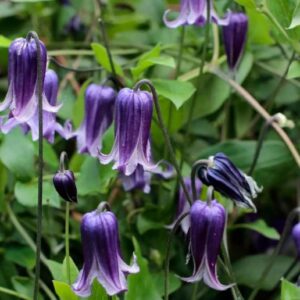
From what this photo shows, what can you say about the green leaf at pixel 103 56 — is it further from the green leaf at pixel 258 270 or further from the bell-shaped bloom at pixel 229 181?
the green leaf at pixel 258 270

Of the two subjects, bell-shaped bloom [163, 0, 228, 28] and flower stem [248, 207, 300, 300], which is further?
bell-shaped bloom [163, 0, 228, 28]

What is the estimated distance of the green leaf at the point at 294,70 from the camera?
1.30m

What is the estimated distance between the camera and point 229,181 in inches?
46.3

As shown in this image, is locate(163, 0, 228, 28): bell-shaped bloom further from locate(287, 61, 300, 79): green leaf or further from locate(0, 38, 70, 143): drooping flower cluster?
locate(0, 38, 70, 143): drooping flower cluster

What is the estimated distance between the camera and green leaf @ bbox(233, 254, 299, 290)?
60.6 inches

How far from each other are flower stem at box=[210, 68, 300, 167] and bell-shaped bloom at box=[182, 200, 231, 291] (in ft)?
0.81

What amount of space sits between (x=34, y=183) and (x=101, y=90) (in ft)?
0.68

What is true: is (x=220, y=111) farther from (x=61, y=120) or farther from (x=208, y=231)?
(x=208, y=231)

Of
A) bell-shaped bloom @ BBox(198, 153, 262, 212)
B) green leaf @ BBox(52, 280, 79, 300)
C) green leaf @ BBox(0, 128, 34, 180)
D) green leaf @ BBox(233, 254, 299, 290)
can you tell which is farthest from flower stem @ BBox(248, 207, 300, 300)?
green leaf @ BBox(0, 128, 34, 180)

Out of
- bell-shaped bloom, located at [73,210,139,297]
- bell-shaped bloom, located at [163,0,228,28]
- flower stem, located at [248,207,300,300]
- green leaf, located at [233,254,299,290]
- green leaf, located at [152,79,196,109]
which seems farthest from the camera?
green leaf, located at [233,254,299,290]

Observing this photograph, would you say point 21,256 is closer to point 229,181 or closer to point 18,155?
point 18,155

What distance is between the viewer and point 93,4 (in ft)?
6.71

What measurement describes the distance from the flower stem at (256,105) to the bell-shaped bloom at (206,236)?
0.81ft

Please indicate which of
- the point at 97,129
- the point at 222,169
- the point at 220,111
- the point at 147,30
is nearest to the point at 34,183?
the point at 97,129
